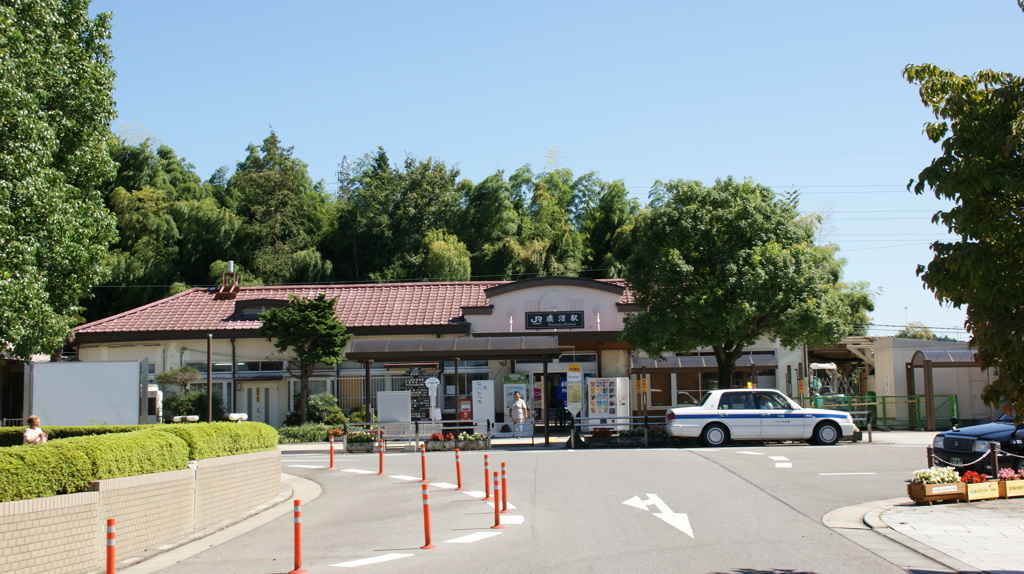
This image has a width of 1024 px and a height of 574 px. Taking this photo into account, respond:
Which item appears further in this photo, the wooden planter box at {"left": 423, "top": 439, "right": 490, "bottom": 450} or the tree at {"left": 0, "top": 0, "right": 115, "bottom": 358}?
the wooden planter box at {"left": 423, "top": 439, "right": 490, "bottom": 450}

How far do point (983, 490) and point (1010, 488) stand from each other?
2.17 ft

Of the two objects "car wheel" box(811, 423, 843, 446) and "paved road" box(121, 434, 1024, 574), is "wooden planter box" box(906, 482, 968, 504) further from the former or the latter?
"car wheel" box(811, 423, 843, 446)

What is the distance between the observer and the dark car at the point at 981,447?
17.1m

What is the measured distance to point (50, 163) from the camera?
1814cm

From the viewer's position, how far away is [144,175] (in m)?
54.1

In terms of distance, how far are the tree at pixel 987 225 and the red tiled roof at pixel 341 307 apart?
30512 millimetres

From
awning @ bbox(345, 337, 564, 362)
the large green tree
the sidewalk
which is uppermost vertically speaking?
the large green tree

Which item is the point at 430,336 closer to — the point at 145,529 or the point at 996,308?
the point at 145,529

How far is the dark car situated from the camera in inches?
672

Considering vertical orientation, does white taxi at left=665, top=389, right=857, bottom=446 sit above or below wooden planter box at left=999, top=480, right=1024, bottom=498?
above

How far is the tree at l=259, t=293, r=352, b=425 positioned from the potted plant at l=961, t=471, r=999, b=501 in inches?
941

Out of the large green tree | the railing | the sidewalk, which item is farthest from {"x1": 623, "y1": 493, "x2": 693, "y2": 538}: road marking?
the large green tree

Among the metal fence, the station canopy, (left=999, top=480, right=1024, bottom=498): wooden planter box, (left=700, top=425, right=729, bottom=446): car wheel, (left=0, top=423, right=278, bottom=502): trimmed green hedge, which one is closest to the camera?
(left=0, top=423, right=278, bottom=502): trimmed green hedge

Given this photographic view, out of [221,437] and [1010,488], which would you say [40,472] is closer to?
[221,437]
